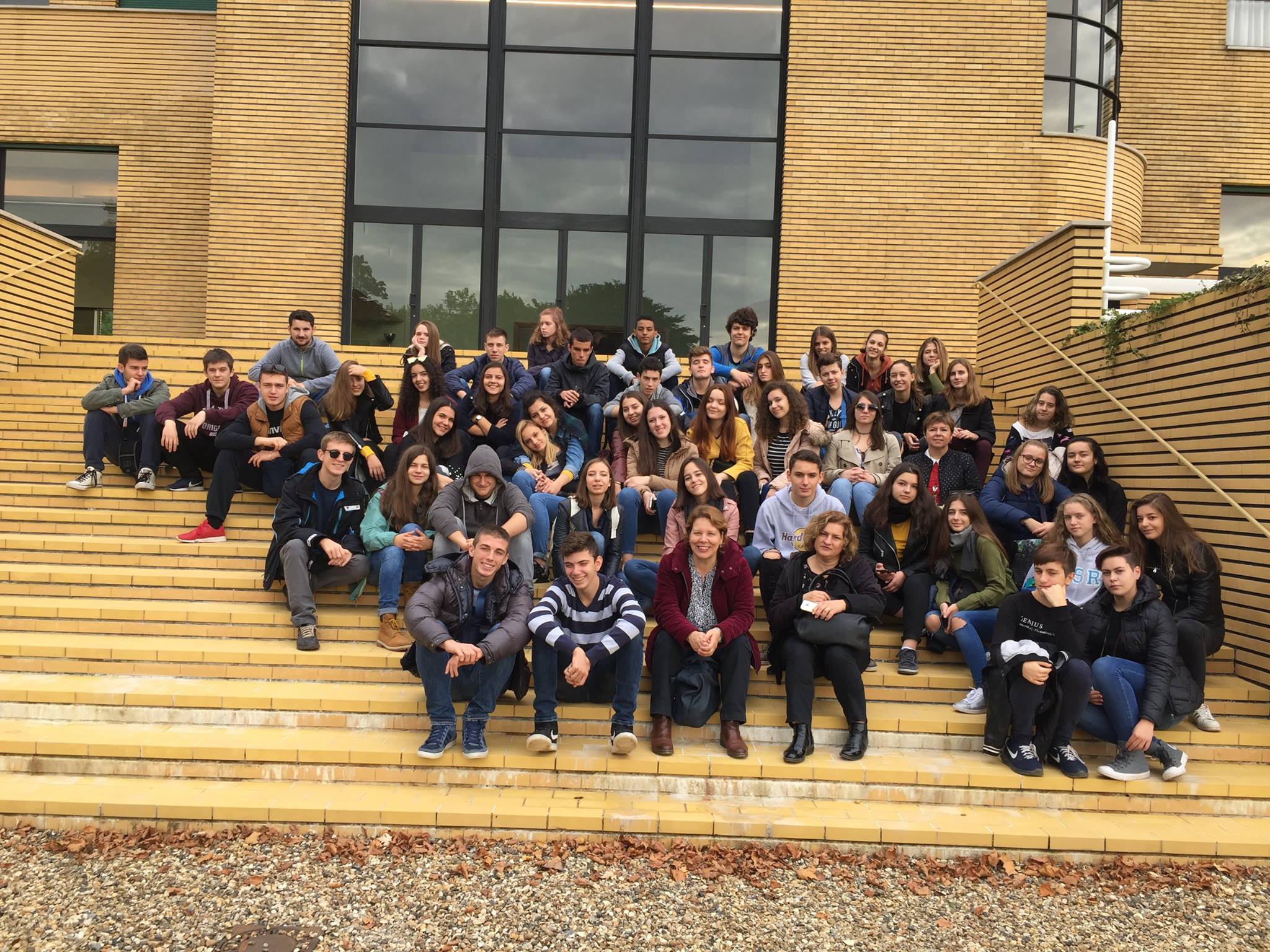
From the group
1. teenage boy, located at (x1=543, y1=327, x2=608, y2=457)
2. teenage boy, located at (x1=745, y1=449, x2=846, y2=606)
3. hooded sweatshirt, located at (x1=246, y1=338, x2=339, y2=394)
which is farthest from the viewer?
hooded sweatshirt, located at (x1=246, y1=338, x2=339, y2=394)

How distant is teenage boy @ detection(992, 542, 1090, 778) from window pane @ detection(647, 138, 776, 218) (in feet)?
31.4

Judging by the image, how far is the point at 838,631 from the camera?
17.7ft

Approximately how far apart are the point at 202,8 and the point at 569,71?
6545 mm

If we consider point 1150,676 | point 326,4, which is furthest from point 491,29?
point 1150,676

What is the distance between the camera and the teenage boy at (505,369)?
8.29 m

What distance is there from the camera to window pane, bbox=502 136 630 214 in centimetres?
1389

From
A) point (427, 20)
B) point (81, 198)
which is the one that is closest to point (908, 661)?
point (427, 20)

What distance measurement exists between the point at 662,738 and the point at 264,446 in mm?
4197

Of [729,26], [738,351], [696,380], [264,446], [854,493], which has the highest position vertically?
[729,26]

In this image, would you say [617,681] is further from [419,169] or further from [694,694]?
[419,169]

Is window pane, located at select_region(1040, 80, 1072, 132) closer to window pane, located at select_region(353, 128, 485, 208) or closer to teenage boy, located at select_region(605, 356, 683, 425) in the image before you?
window pane, located at select_region(353, 128, 485, 208)

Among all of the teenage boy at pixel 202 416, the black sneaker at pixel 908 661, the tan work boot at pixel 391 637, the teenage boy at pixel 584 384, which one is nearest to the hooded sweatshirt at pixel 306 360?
the teenage boy at pixel 202 416

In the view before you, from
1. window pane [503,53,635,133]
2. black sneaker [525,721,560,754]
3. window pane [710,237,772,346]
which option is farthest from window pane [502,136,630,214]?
black sneaker [525,721,560,754]

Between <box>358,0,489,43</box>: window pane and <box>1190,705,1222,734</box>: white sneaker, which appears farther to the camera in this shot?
<box>358,0,489,43</box>: window pane
